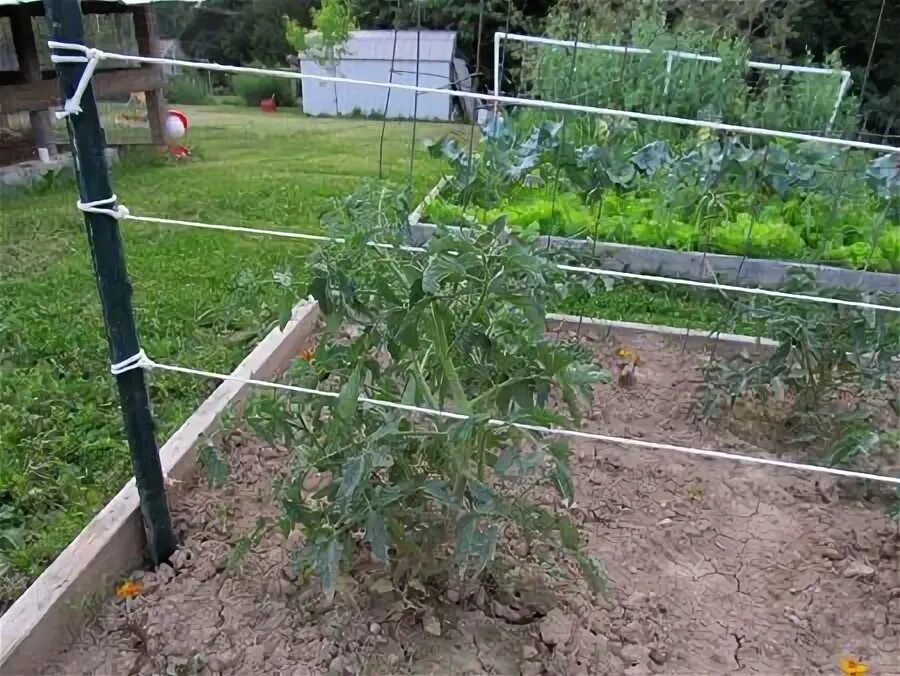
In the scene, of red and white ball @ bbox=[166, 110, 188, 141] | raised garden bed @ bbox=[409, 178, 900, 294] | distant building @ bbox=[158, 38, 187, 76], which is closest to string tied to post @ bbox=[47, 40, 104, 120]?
raised garden bed @ bbox=[409, 178, 900, 294]

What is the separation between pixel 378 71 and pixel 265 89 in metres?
1.46

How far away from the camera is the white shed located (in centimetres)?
357

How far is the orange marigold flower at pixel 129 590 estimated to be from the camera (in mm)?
1611

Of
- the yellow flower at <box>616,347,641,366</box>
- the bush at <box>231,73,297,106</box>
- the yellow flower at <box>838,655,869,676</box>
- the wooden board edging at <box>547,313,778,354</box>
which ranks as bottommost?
the yellow flower at <box>838,655,869,676</box>

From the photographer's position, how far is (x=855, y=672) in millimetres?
1501

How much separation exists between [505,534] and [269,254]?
195 cm

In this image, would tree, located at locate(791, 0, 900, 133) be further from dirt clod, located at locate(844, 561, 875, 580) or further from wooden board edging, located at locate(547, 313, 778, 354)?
dirt clod, located at locate(844, 561, 875, 580)

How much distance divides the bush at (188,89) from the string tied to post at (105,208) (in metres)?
3.15

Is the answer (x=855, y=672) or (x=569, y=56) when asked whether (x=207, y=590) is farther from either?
(x=569, y=56)

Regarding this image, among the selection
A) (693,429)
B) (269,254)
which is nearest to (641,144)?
(269,254)

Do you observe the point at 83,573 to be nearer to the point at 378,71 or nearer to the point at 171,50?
the point at 171,50

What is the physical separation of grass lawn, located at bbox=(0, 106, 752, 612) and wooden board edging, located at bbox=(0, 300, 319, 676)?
15 centimetres

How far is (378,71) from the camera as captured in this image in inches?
189

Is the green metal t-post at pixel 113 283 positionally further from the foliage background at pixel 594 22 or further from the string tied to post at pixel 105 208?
the foliage background at pixel 594 22
